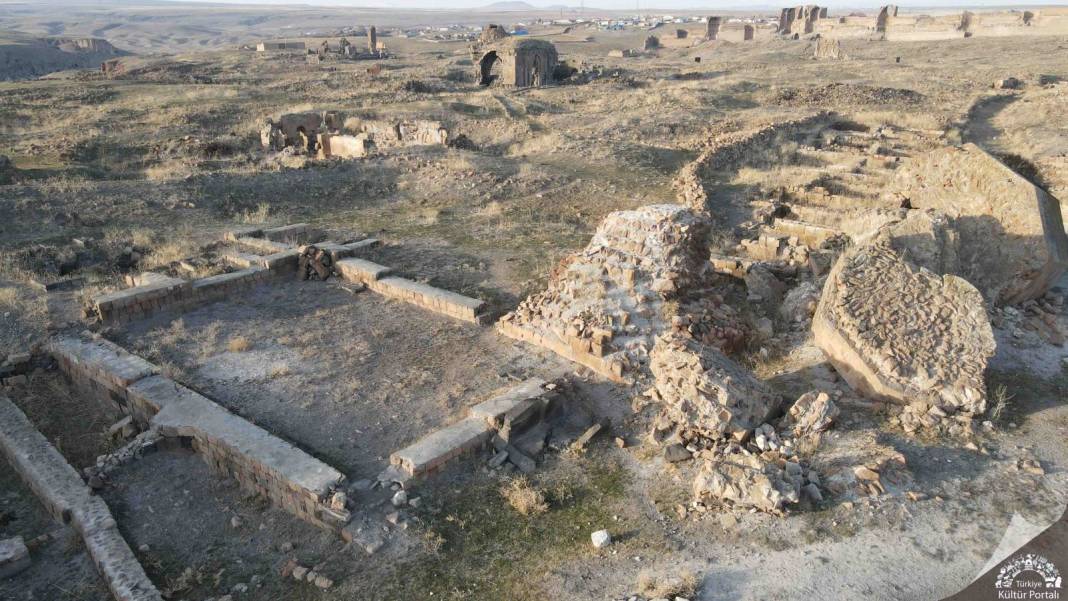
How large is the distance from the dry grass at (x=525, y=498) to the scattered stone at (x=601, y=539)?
50 centimetres

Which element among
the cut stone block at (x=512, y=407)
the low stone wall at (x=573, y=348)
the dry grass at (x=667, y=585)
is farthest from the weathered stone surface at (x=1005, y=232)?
the dry grass at (x=667, y=585)

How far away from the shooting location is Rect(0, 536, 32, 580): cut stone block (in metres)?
4.45

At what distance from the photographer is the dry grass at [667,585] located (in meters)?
3.91

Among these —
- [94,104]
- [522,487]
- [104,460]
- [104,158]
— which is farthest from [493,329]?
[94,104]

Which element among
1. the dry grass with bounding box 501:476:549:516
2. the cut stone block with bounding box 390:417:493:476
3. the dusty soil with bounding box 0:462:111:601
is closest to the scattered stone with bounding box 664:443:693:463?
the dry grass with bounding box 501:476:549:516

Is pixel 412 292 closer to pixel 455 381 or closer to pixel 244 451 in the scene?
pixel 455 381

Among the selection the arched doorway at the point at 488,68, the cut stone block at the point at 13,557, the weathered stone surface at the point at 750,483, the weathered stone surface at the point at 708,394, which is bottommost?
the cut stone block at the point at 13,557

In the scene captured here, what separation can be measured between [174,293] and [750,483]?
742cm

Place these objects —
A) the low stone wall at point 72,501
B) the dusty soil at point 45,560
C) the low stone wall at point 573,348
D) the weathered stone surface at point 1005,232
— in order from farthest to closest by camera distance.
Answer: the weathered stone surface at point 1005,232, the low stone wall at point 573,348, the dusty soil at point 45,560, the low stone wall at point 72,501

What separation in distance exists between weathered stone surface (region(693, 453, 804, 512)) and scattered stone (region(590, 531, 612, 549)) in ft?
2.47

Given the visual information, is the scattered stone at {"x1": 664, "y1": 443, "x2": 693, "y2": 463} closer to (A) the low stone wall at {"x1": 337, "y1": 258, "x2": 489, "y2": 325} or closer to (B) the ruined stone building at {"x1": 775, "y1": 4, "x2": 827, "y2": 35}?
(A) the low stone wall at {"x1": 337, "y1": 258, "x2": 489, "y2": 325}

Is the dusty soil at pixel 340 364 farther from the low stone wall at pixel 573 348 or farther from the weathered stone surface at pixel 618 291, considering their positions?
the weathered stone surface at pixel 618 291

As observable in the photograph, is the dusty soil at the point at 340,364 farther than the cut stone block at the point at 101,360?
No

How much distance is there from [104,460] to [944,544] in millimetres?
6416
